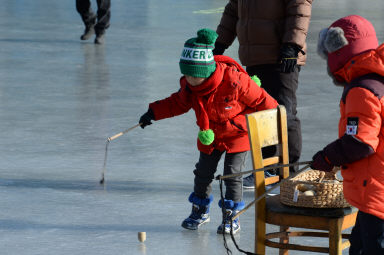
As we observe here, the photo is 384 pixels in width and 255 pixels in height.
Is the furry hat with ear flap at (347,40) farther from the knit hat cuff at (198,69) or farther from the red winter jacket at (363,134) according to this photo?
the knit hat cuff at (198,69)

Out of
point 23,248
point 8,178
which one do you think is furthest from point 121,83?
point 23,248

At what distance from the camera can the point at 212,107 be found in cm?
490

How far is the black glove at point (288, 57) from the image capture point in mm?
5918

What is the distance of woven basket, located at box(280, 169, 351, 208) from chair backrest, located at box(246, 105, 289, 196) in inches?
4.8

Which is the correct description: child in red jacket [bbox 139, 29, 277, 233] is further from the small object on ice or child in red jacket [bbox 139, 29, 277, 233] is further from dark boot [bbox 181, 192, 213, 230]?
the small object on ice

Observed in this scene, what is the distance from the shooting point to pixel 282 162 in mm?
4301

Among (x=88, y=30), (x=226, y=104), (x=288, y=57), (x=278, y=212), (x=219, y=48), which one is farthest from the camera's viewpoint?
(x=88, y=30)

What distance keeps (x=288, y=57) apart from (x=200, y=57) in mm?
1371

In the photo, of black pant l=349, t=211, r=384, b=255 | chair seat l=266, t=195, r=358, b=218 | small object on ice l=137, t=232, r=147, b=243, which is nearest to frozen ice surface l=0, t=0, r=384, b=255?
small object on ice l=137, t=232, r=147, b=243

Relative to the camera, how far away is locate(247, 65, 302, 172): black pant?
6082 millimetres

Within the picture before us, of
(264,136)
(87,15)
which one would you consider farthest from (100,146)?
(87,15)

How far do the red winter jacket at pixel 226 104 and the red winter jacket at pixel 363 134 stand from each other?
4.48 ft

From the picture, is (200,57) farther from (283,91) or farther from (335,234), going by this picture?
(283,91)

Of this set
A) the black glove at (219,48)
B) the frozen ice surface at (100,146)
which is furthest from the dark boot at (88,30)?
the black glove at (219,48)
